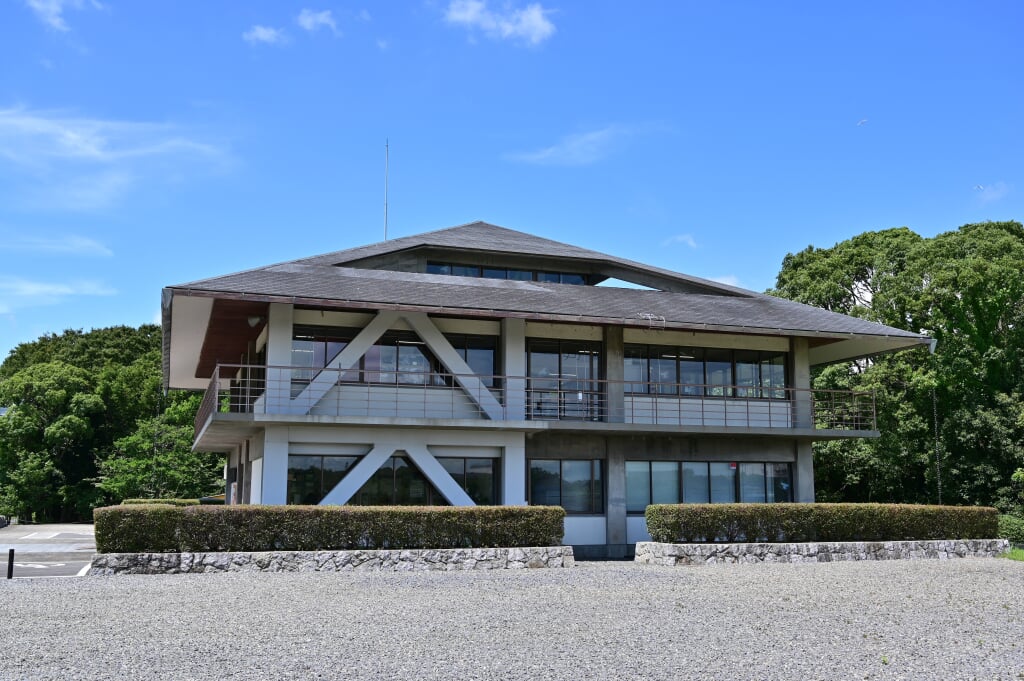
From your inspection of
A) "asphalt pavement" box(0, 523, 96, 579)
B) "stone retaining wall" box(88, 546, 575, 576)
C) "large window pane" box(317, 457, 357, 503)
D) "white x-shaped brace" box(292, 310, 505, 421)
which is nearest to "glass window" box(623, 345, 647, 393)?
"white x-shaped brace" box(292, 310, 505, 421)

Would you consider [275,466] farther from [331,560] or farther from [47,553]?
[47,553]

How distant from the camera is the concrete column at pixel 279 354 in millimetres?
21291

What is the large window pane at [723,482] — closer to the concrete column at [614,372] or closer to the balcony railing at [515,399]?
the balcony railing at [515,399]

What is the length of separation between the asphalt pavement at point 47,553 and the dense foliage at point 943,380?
80.9 ft

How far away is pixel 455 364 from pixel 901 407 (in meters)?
18.9

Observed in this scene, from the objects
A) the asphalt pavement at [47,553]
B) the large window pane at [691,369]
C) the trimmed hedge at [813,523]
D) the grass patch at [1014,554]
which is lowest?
the asphalt pavement at [47,553]

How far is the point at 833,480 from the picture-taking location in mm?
36719

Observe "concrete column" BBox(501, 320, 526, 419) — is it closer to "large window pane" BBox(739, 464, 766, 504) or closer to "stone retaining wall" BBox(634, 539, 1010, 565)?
"stone retaining wall" BBox(634, 539, 1010, 565)

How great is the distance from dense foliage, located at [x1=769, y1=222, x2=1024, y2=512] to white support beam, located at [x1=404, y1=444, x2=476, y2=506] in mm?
17367

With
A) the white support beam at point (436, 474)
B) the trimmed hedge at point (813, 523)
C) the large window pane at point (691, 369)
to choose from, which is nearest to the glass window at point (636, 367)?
the large window pane at point (691, 369)

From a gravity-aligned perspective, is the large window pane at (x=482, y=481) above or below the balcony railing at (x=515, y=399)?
below

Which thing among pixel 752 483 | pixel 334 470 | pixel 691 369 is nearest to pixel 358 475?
pixel 334 470

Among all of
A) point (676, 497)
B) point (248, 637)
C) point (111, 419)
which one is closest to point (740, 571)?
point (676, 497)

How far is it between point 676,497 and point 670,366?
3.33 meters
